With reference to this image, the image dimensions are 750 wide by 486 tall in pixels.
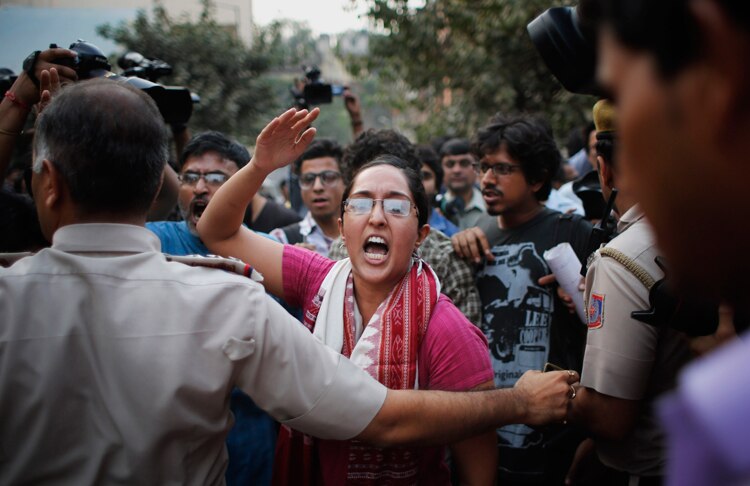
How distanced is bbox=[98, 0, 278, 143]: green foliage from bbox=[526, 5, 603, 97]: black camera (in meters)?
12.8

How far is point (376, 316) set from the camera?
7.25ft

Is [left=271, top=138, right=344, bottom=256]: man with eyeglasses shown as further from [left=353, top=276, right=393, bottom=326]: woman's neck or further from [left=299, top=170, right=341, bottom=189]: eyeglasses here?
[left=353, top=276, right=393, bottom=326]: woman's neck

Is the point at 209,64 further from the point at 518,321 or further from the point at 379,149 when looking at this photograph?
the point at 518,321

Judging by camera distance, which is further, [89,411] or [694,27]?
[89,411]

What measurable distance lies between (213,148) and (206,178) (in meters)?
0.20

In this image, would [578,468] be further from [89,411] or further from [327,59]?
[327,59]

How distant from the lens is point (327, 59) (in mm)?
63656

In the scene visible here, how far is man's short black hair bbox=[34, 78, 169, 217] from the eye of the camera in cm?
145

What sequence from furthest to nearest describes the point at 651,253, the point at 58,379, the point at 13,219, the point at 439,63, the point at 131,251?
the point at 439,63 < the point at 13,219 < the point at 651,253 < the point at 131,251 < the point at 58,379

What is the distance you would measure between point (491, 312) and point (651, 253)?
1278 millimetres

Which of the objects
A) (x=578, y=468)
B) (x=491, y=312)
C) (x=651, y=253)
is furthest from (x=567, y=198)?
(x=651, y=253)

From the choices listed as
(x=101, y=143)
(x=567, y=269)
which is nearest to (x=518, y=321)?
(x=567, y=269)

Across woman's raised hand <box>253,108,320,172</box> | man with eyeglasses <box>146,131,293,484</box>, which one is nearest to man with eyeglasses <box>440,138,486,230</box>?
man with eyeglasses <box>146,131,293,484</box>

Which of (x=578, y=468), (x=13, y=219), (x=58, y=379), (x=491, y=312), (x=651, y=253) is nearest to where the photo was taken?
(x=58, y=379)
